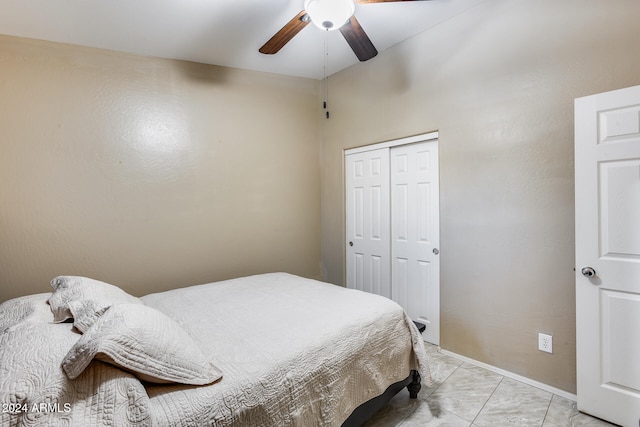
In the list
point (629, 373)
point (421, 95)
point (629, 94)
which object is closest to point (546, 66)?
point (629, 94)

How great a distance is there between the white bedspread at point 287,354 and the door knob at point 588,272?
1093 mm

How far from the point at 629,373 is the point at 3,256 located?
14.4ft

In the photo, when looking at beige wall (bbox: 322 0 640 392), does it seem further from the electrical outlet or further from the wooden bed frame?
the wooden bed frame

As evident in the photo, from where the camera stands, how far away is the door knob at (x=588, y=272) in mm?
1909

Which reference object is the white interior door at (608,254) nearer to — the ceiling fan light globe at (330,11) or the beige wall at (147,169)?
the ceiling fan light globe at (330,11)

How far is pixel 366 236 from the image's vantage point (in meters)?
3.56

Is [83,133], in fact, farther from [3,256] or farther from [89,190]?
[3,256]

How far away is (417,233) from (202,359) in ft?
7.72

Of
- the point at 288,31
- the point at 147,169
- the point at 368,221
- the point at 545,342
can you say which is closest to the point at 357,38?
the point at 288,31

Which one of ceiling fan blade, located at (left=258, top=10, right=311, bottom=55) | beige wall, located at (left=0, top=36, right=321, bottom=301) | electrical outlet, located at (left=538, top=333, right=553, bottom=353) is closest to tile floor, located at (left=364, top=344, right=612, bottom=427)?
electrical outlet, located at (left=538, top=333, right=553, bottom=353)

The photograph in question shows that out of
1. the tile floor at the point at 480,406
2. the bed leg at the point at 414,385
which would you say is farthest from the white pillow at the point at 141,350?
the bed leg at the point at 414,385

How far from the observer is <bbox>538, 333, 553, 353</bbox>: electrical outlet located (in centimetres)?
221

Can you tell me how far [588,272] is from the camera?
1.92m

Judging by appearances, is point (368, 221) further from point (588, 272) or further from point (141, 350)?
point (141, 350)
